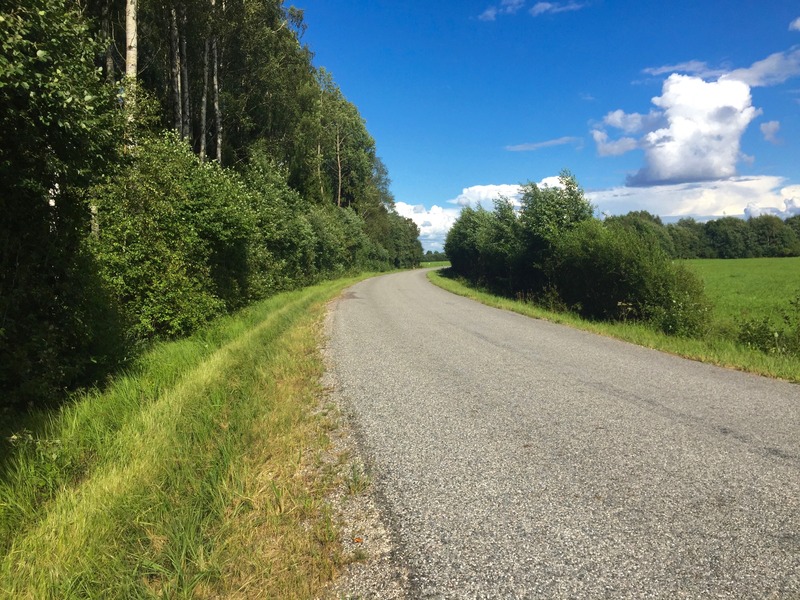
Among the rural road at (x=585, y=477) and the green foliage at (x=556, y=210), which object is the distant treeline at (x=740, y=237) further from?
the rural road at (x=585, y=477)

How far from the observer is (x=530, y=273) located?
2306 cm

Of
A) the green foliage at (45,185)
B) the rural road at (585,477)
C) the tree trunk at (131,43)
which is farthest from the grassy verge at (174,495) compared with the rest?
the tree trunk at (131,43)

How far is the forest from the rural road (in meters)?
3.99

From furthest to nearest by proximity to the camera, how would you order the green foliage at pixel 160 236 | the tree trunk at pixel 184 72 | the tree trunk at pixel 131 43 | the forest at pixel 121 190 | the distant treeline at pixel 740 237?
the distant treeline at pixel 740 237
the tree trunk at pixel 184 72
the tree trunk at pixel 131 43
the green foliage at pixel 160 236
the forest at pixel 121 190

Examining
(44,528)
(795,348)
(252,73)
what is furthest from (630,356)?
(252,73)

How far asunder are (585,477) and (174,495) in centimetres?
334

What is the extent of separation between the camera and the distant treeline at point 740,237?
3497 inches

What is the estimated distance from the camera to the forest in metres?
4.87

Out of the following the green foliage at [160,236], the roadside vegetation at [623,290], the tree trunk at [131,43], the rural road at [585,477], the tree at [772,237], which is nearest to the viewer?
the rural road at [585,477]

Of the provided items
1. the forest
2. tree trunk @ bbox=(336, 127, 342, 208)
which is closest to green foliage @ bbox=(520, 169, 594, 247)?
the forest

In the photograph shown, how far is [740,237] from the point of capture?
91.9 metres

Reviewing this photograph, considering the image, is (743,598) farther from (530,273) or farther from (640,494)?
(530,273)

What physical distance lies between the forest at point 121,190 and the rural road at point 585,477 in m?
3.99

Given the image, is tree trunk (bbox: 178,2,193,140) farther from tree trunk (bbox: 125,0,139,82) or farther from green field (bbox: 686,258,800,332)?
green field (bbox: 686,258,800,332)
